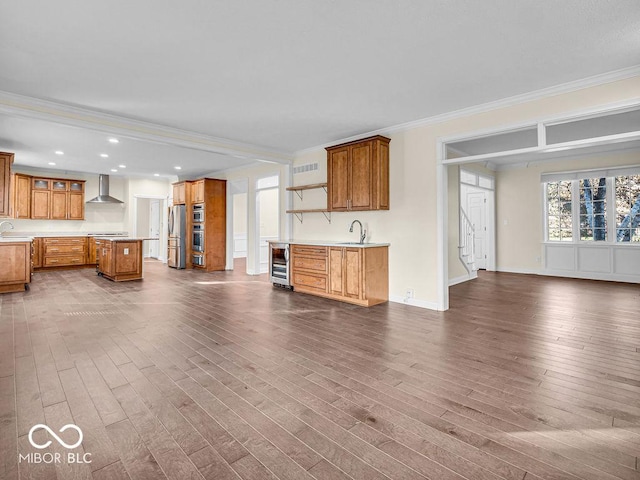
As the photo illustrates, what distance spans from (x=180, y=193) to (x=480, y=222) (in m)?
8.26

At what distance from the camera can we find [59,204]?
29.4ft

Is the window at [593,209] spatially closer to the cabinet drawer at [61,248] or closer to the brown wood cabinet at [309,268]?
the brown wood cabinet at [309,268]

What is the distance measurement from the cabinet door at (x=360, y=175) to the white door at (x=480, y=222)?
4.99 metres

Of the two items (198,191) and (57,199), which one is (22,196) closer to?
(57,199)

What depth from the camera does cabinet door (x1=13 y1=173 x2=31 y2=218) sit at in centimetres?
823

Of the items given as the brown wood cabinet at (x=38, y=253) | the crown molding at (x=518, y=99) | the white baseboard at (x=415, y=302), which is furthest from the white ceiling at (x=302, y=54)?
the brown wood cabinet at (x=38, y=253)

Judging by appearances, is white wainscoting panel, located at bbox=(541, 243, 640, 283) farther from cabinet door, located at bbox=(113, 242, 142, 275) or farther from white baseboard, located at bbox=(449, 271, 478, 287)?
cabinet door, located at bbox=(113, 242, 142, 275)

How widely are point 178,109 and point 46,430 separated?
374 centimetres

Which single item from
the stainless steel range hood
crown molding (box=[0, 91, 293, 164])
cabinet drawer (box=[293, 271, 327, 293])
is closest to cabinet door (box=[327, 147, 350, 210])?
cabinet drawer (box=[293, 271, 327, 293])

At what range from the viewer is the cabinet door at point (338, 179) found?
216 inches

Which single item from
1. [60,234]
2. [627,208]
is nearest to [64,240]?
[60,234]

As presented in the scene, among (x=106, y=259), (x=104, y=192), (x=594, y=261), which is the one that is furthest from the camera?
(x=104, y=192)

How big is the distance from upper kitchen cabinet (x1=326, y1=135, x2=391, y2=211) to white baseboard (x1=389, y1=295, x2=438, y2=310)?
1389 millimetres

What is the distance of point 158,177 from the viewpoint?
34.1ft
